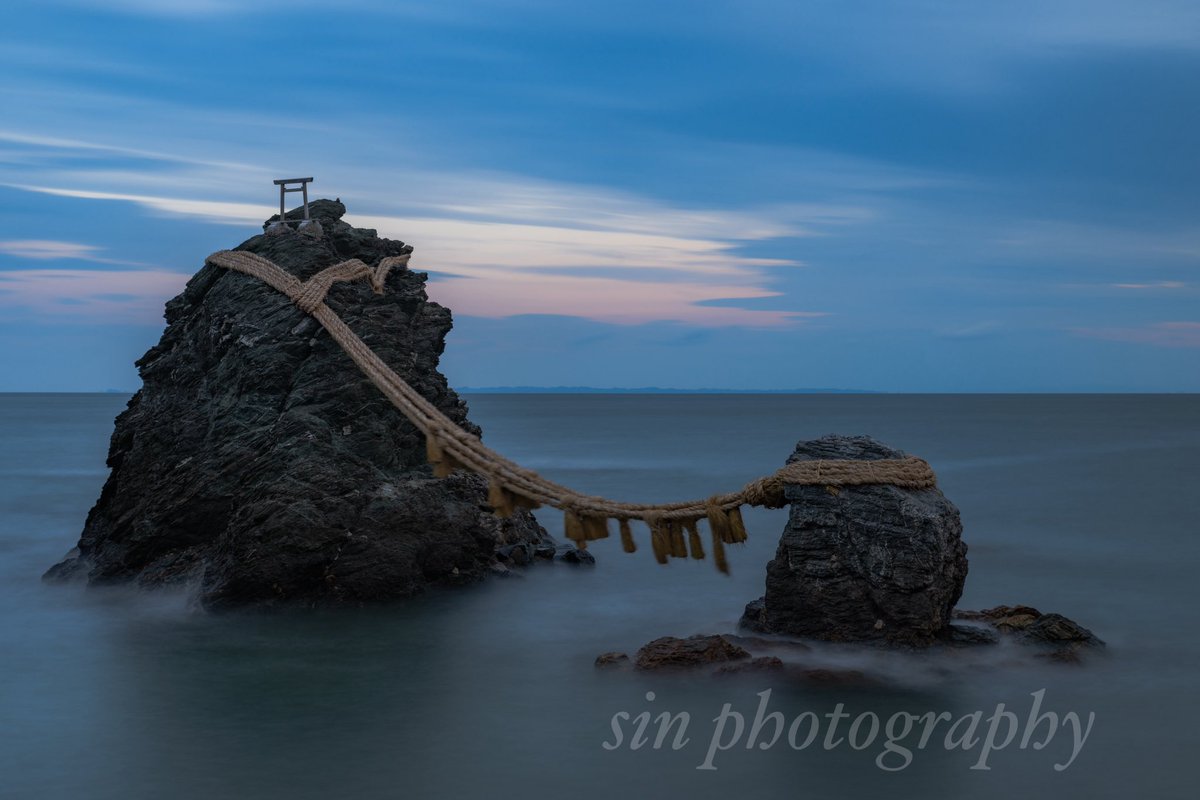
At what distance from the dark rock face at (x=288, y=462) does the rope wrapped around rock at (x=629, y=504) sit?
93 centimetres

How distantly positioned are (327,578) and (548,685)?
336 cm

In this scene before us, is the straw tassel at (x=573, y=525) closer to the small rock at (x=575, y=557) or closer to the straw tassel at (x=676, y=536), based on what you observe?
the straw tassel at (x=676, y=536)

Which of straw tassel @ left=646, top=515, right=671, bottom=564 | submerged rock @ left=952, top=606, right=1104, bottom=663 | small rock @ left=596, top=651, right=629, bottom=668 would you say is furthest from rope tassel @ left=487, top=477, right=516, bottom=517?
submerged rock @ left=952, top=606, right=1104, bottom=663

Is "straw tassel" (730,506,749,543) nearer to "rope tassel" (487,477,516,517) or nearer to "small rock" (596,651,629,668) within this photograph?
"small rock" (596,651,629,668)

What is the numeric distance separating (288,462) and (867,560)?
20.2 ft

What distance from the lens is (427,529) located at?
1312cm

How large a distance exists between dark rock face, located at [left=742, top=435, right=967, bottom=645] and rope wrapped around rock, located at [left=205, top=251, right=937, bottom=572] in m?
0.14

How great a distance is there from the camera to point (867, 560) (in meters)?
10.0

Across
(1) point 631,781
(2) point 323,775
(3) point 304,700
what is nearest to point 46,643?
(3) point 304,700

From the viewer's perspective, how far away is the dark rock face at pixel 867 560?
9.94 metres

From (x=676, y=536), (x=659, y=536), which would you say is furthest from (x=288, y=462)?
(x=676, y=536)

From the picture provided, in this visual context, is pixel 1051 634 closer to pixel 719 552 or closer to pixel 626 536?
pixel 719 552

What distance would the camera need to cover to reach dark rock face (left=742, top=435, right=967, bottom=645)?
32.6 feet

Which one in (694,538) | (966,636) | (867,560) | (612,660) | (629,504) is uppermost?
(629,504)
